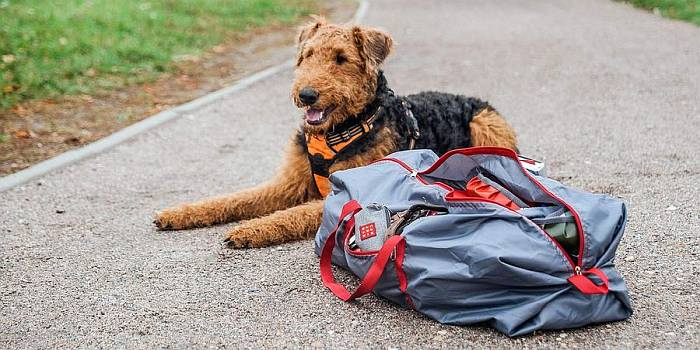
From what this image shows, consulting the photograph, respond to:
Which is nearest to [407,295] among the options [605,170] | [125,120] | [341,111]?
[341,111]

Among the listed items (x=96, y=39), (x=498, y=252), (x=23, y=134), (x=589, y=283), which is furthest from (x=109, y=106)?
(x=589, y=283)

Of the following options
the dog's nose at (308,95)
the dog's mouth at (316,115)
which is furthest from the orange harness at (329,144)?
the dog's nose at (308,95)

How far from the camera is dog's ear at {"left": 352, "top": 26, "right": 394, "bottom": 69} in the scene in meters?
4.48

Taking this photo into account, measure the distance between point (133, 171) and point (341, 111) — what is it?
2.37 m

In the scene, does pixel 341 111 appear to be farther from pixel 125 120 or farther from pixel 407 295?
pixel 125 120

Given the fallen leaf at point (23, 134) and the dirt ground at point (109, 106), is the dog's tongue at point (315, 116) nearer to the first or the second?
the dirt ground at point (109, 106)

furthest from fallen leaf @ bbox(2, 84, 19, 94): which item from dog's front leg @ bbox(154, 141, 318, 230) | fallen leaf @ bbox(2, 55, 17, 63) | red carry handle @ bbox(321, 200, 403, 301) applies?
red carry handle @ bbox(321, 200, 403, 301)

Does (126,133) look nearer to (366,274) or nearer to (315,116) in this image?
(315,116)

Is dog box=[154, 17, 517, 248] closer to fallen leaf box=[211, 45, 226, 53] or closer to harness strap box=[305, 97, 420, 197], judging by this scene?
harness strap box=[305, 97, 420, 197]

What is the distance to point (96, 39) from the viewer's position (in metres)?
9.70

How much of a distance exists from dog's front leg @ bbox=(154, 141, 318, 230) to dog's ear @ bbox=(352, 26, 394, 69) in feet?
2.38

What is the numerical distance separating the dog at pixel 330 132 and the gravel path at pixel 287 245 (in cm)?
13

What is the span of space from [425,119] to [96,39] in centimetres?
638

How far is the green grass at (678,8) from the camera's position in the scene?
41.5 feet
